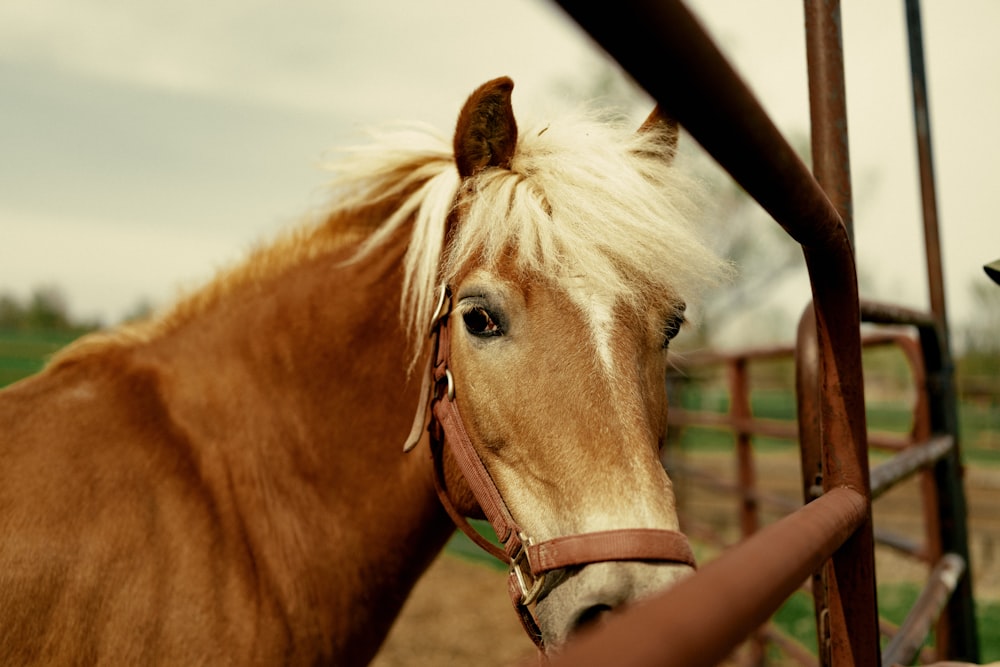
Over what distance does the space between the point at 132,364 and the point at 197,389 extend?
0.76 ft

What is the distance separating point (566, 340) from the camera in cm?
147

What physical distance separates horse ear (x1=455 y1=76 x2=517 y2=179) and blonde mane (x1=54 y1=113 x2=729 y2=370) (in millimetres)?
34

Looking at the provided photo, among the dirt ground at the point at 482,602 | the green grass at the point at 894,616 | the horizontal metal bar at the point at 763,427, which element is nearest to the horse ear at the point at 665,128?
the horizontal metal bar at the point at 763,427

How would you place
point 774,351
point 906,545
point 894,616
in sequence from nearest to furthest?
point 906,545, point 774,351, point 894,616

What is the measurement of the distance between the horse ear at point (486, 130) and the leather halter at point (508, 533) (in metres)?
0.37

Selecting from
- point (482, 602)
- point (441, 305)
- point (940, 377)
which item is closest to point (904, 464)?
point (940, 377)

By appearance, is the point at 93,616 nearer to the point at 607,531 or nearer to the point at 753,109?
the point at 607,531

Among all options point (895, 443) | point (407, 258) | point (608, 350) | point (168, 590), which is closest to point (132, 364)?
point (168, 590)

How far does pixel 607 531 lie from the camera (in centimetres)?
126

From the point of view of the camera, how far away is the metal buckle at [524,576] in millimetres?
1425

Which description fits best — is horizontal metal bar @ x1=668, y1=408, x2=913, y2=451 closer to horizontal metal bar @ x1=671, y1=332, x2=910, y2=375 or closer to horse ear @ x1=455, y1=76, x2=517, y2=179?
horizontal metal bar @ x1=671, y1=332, x2=910, y2=375

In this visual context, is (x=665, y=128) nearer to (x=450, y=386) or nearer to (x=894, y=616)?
(x=450, y=386)

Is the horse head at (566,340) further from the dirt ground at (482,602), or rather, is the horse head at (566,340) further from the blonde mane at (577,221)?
the dirt ground at (482,602)

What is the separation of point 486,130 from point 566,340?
648 millimetres
